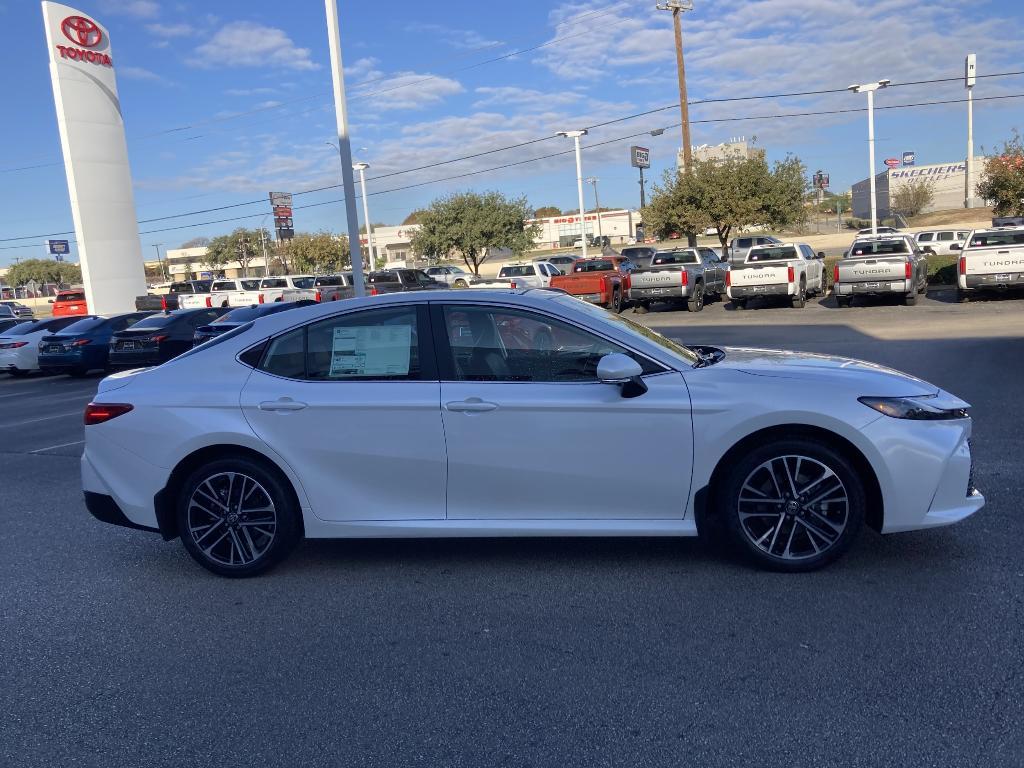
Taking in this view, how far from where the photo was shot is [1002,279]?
70.0ft

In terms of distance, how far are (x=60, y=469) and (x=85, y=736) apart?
6.28 metres

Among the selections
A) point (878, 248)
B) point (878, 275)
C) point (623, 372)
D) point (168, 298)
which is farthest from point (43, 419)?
point (168, 298)

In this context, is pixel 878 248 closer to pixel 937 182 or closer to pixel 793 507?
pixel 793 507

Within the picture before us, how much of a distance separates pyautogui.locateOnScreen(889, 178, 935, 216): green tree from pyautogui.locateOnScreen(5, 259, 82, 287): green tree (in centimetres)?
10835

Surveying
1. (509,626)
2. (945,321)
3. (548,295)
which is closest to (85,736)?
(509,626)

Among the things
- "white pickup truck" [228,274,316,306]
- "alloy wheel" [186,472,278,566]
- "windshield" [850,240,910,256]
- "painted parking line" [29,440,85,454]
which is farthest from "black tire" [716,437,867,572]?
"white pickup truck" [228,274,316,306]

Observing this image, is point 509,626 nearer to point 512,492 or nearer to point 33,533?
point 512,492

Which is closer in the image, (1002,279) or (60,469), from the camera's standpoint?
(60,469)

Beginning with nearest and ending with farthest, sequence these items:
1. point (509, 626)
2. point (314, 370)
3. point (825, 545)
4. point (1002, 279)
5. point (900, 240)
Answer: point (509, 626) < point (825, 545) < point (314, 370) < point (1002, 279) < point (900, 240)

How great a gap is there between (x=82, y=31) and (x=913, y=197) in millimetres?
77729

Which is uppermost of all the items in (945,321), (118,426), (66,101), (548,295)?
(66,101)

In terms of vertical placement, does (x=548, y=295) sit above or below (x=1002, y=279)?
above

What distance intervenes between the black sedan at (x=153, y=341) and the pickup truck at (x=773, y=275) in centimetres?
1422

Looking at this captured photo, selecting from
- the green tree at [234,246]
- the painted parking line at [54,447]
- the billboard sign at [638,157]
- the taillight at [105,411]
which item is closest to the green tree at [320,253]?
the green tree at [234,246]
